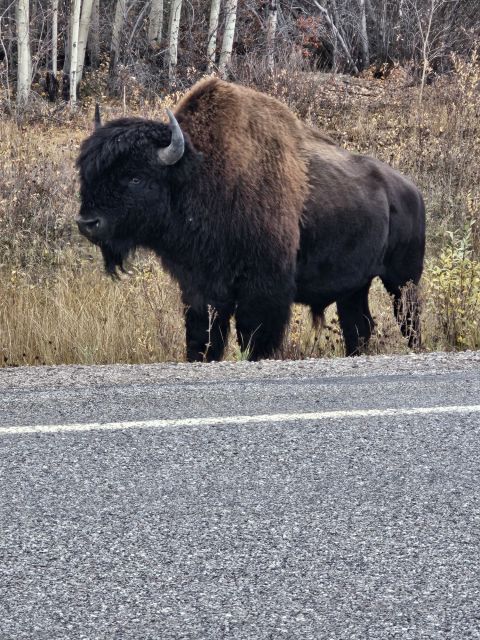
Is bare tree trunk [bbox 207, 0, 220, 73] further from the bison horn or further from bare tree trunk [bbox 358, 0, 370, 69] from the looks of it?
the bison horn

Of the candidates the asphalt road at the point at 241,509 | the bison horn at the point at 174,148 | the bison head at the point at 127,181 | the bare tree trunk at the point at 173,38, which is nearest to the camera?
the asphalt road at the point at 241,509

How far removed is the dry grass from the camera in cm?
827

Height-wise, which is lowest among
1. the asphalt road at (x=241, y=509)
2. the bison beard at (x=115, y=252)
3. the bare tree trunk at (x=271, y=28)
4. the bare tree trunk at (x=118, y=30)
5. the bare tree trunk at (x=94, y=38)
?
the bare tree trunk at (x=94, y=38)

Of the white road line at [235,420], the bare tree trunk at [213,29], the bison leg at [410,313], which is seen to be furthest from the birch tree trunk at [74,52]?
the white road line at [235,420]

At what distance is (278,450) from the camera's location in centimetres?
460

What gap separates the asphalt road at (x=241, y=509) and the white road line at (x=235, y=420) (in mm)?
13

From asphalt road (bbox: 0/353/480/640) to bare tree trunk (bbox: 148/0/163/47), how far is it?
18144 millimetres

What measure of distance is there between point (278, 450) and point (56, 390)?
149 centimetres

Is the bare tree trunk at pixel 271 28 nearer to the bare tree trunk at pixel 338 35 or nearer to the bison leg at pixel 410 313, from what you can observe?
the bare tree trunk at pixel 338 35

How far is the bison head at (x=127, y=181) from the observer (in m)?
7.64

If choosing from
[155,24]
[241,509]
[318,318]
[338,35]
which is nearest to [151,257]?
[318,318]

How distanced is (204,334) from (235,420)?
9.42ft

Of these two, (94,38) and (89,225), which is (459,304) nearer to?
(89,225)

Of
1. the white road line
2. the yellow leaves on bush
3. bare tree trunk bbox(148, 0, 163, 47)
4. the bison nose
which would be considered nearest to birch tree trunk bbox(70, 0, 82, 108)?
bare tree trunk bbox(148, 0, 163, 47)
